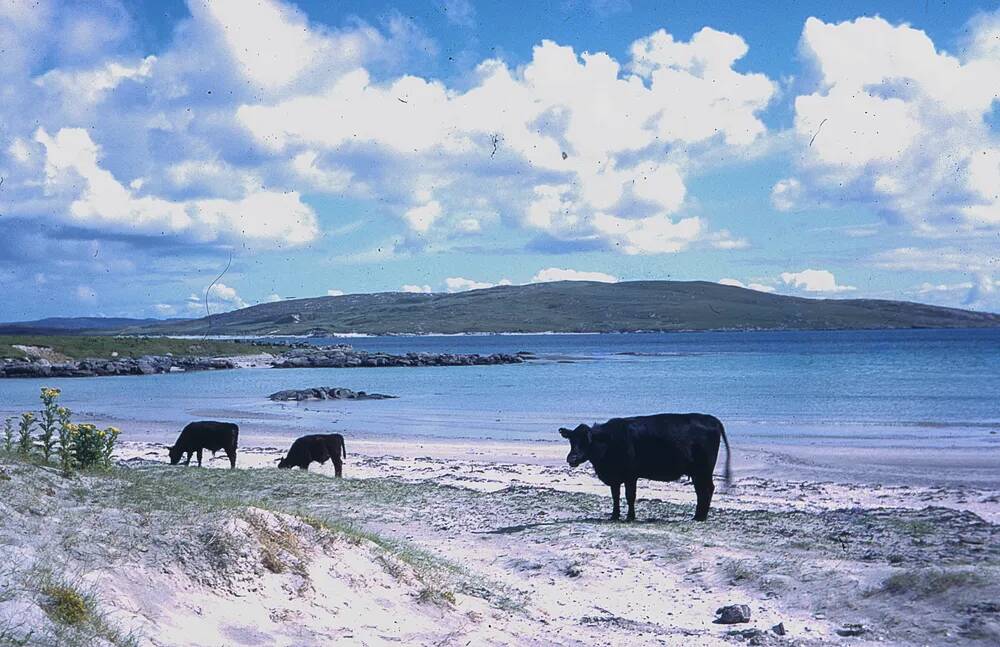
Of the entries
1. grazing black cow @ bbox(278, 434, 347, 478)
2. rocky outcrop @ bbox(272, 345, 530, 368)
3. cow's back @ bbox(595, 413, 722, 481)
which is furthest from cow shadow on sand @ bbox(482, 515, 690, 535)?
rocky outcrop @ bbox(272, 345, 530, 368)

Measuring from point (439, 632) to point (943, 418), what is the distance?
104 feet

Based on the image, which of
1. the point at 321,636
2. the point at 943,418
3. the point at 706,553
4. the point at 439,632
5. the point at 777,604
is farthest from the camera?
the point at 943,418

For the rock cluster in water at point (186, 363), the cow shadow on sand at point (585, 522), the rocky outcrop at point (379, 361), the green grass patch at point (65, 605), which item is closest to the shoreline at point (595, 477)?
the cow shadow on sand at point (585, 522)

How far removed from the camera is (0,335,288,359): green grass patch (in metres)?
80.1

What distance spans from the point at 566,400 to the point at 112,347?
6001 centimetres

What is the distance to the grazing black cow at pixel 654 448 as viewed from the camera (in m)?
14.8

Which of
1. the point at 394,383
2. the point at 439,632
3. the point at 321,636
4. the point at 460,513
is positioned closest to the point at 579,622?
the point at 439,632

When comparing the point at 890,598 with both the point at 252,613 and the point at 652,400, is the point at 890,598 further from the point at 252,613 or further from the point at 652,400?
the point at 652,400

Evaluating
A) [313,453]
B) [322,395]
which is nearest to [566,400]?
[322,395]

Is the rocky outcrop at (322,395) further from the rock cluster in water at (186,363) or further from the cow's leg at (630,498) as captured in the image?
the cow's leg at (630,498)

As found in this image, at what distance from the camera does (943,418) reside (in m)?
33.8

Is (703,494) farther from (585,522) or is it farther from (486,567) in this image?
(486,567)

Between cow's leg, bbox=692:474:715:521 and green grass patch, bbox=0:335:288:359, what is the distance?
72.3m

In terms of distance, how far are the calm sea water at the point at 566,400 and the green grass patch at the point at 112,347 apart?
14.3 metres
